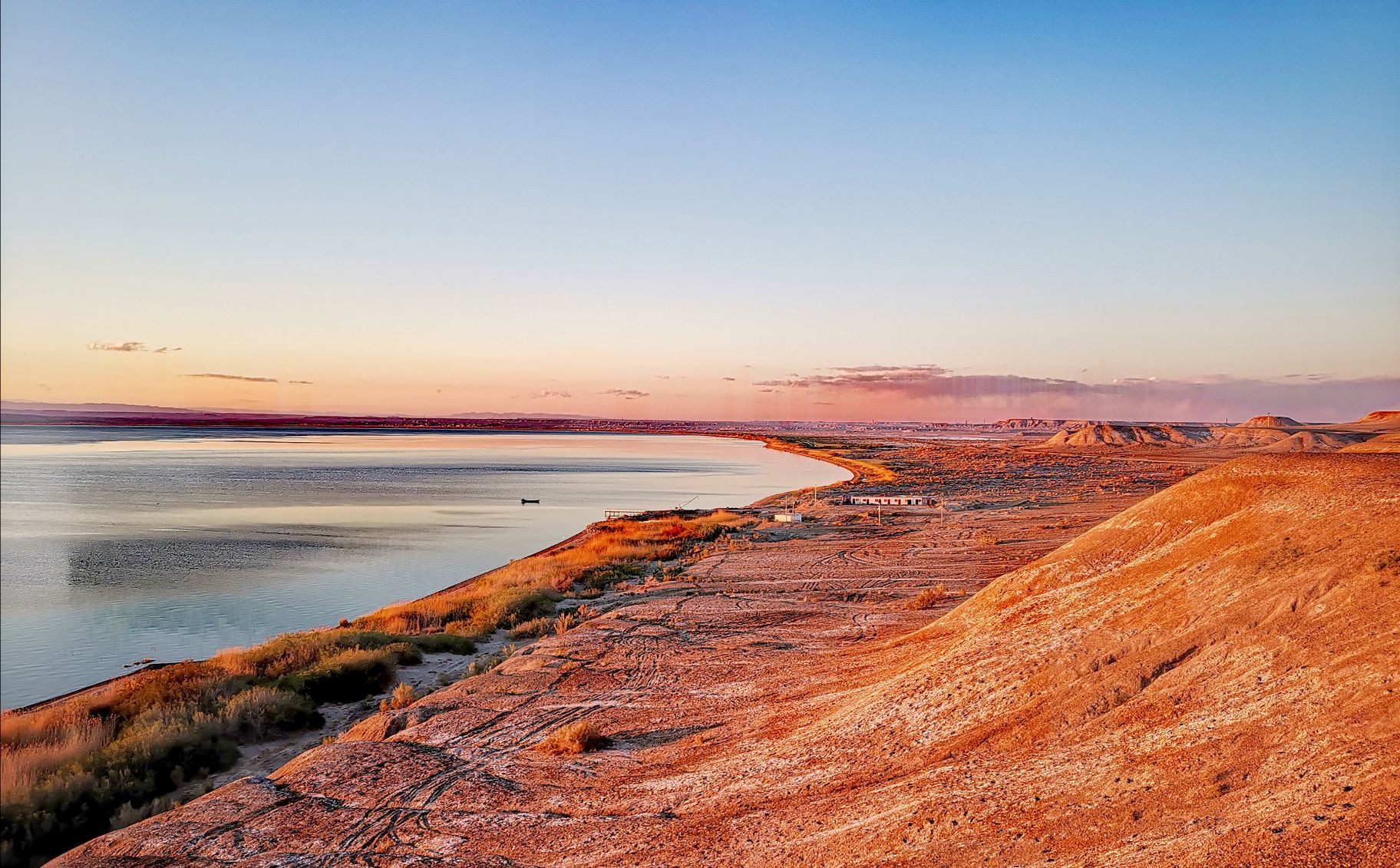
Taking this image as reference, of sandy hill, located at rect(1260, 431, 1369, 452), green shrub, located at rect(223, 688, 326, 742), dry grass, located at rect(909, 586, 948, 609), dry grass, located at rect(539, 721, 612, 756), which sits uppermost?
sandy hill, located at rect(1260, 431, 1369, 452)

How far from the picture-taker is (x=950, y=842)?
624 cm

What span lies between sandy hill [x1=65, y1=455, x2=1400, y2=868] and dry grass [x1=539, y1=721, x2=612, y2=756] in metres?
0.18

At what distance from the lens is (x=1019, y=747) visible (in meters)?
7.54

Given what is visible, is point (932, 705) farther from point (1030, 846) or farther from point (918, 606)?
point (918, 606)

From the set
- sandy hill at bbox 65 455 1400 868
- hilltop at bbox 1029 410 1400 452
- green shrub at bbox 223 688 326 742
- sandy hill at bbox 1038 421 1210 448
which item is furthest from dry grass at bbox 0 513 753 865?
sandy hill at bbox 1038 421 1210 448

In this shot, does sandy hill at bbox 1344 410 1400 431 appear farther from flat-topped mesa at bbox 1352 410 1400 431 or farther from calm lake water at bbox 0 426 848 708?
calm lake water at bbox 0 426 848 708

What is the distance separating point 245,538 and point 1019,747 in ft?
135

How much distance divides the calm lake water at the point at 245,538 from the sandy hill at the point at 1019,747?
1153cm

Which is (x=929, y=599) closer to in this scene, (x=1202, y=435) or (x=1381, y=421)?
(x=1381, y=421)

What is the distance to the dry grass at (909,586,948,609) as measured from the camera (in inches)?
707

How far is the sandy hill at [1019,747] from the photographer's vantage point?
5.91 metres

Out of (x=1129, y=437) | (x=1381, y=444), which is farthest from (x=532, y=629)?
(x=1129, y=437)

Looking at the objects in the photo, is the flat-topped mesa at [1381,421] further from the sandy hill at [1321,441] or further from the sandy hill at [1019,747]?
the sandy hill at [1019,747]

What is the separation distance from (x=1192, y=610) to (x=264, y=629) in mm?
22413
